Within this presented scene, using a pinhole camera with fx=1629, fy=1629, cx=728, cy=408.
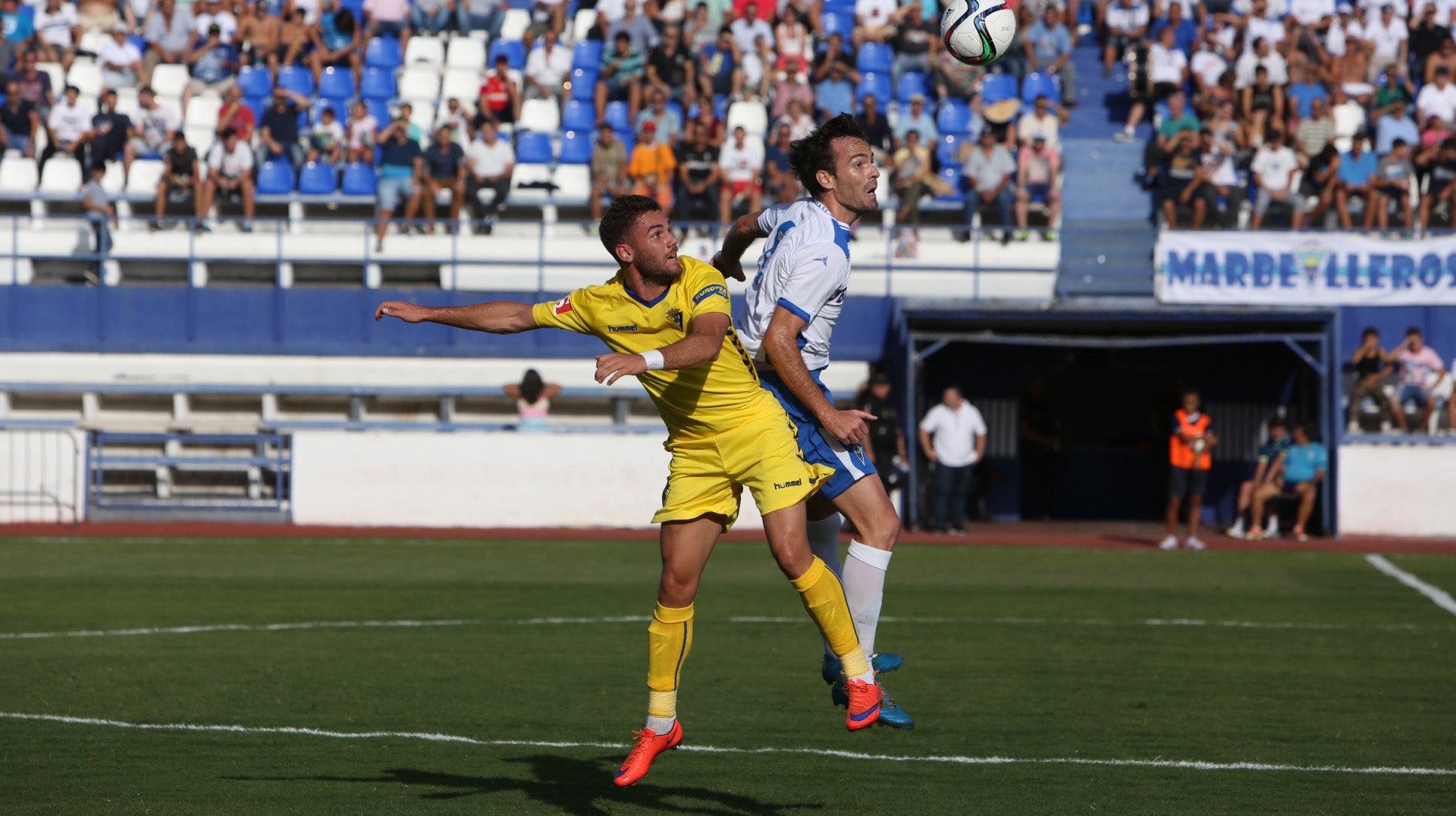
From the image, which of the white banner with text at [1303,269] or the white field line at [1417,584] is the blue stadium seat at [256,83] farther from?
the white field line at [1417,584]

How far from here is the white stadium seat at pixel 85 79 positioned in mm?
26672

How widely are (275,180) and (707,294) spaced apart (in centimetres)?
2004

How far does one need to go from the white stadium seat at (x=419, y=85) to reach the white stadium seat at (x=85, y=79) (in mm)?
4966

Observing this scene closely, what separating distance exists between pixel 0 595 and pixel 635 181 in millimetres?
12349

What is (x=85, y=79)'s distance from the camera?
26.7 m

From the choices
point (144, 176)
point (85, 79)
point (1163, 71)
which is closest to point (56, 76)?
point (85, 79)

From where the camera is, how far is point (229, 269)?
24.8 metres

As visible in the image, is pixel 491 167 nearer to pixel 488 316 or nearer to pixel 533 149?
pixel 533 149

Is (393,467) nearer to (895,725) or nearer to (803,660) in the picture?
(803,660)

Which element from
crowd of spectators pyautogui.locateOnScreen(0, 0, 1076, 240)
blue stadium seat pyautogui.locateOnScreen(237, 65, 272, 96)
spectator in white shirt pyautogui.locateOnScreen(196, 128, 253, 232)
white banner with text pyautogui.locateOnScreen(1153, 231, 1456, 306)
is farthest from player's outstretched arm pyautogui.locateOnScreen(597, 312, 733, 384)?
blue stadium seat pyautogui.locateOnScreen(237, 65, 272, 96)

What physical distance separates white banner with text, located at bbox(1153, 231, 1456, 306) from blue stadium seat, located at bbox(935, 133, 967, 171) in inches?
160

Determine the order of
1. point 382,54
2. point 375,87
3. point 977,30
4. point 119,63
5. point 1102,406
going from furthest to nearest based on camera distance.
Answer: point 382,54 → point 119,63 → point 375,87 → point 1102,406 → point 977,30

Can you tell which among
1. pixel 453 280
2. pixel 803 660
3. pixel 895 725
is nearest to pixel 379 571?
pixel 803 660

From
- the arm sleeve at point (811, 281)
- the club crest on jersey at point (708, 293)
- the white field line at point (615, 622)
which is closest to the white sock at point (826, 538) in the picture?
the arm sleeve at point (811, 281)
